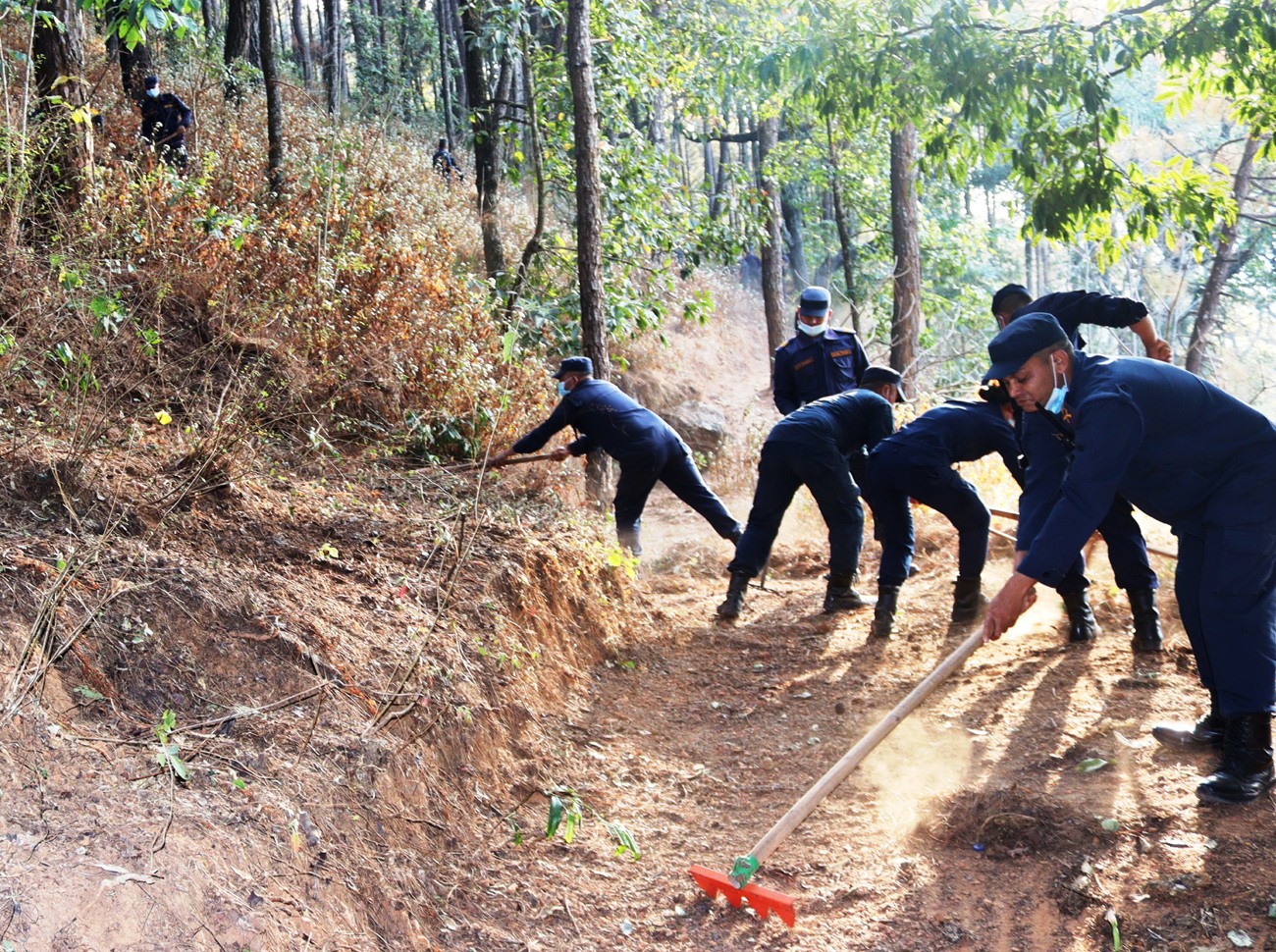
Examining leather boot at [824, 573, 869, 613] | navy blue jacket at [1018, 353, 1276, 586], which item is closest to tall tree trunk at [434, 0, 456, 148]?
leather boot at [824, 573, 869, 613]

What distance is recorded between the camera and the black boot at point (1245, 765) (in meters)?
3.77

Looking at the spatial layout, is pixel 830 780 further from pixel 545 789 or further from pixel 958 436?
pixel 958 436

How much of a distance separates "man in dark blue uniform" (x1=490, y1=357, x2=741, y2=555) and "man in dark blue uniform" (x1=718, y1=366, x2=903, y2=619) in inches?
29.3

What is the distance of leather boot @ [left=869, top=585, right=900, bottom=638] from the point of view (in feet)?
21.6

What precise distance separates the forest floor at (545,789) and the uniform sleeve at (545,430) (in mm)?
1478

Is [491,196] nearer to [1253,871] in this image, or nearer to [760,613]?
[760,613]

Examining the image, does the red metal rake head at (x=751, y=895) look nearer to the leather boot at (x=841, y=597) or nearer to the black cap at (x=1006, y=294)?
the leather boot at (x=841, y=597)

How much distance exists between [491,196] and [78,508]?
780 cm

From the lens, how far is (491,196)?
1148cm

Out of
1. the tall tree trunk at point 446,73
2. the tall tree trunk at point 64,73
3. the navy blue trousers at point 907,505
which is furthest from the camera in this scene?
the tall tree trunk at point 446,73

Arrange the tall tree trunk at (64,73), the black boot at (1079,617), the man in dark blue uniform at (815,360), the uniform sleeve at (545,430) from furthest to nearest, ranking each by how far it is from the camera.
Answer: the man in dark blue uniform at (815,360) < the uniform sleeve at (545,430) < the tall tree trunk at (64,73) < the black boot at (1079,617)

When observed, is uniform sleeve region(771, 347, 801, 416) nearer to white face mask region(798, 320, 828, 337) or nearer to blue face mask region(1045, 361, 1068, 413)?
white face mask region(798, 320, 828, 337)

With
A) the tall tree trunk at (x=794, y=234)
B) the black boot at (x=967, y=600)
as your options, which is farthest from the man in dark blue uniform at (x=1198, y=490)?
the tall tree trunk at (x=794, y=234)

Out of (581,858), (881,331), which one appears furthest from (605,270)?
(581,858)
